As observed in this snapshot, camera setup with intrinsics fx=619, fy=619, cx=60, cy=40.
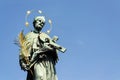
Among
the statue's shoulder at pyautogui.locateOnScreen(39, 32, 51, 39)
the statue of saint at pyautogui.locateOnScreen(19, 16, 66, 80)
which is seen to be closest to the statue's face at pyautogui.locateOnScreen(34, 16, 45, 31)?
the statue's shoulder at pyautogui.locateOnScreen(39, 32, 51, 39)

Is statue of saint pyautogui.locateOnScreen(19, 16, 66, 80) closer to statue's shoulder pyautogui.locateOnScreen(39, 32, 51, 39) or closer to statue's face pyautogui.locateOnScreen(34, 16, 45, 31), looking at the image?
statue's shoulder pyautogui.locateOnScreen(39, 32, 51, 39)

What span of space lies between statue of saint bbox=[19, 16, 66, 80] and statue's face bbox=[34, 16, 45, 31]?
0.35 metres

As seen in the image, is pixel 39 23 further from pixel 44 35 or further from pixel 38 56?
pixel 38 56

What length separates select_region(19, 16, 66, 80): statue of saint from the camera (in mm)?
19156

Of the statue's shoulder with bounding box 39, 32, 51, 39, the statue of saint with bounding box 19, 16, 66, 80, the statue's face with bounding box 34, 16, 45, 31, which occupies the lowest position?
the statue of saint with bounding box 19, 16, 66, 80

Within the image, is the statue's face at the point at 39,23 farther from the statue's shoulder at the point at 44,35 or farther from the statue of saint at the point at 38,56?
the statue of saint at the point at 38,56

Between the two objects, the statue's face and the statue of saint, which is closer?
the statue of saint

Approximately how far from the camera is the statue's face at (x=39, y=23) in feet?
66.1

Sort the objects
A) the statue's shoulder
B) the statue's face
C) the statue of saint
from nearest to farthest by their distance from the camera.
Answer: the statue of saint
the statue's shoulder
the statue's face

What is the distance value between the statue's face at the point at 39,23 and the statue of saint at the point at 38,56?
0.35 metres

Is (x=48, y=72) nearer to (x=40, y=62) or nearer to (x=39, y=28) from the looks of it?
(x=40, y=62)

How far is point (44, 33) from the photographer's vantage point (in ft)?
66.6

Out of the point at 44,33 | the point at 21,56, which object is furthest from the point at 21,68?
the point at 44,33

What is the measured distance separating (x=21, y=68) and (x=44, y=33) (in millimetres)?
1677
